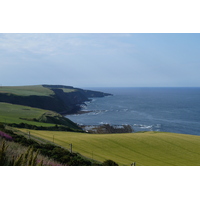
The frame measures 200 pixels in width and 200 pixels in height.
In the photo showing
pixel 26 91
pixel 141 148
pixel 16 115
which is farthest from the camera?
pixel 26 91

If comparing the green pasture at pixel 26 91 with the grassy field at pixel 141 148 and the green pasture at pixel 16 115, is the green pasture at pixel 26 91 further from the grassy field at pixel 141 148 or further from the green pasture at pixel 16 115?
the grassy field at pixel 141 148

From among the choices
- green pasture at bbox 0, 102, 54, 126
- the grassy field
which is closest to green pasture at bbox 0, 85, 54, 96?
green pasture at bbox 0, 102, 54, 126

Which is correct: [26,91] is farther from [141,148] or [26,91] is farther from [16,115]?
[141,148]

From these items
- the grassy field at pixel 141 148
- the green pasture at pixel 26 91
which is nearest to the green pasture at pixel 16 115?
the grassy field at pixel 141 148

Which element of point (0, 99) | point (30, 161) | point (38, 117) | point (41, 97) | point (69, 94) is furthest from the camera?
point (69, 94)

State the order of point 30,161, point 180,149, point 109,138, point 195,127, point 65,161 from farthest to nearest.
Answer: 1. point 195,127
2. point 109,138
3. point 180,149
4. point 65,161
5. point 30,161

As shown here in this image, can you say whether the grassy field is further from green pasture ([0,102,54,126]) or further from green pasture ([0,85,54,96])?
green pasture ([0,85,54,96])

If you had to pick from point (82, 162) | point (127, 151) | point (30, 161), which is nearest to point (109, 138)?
point (127, 151)

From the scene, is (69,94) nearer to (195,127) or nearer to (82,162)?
(195,127)

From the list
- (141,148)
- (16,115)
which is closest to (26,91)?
(16,115)

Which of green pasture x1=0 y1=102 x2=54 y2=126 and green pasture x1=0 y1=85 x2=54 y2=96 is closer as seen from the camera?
green pasture x1=0 y1=102 x2=54 y2=126

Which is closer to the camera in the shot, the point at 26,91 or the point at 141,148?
the point at 141,148
